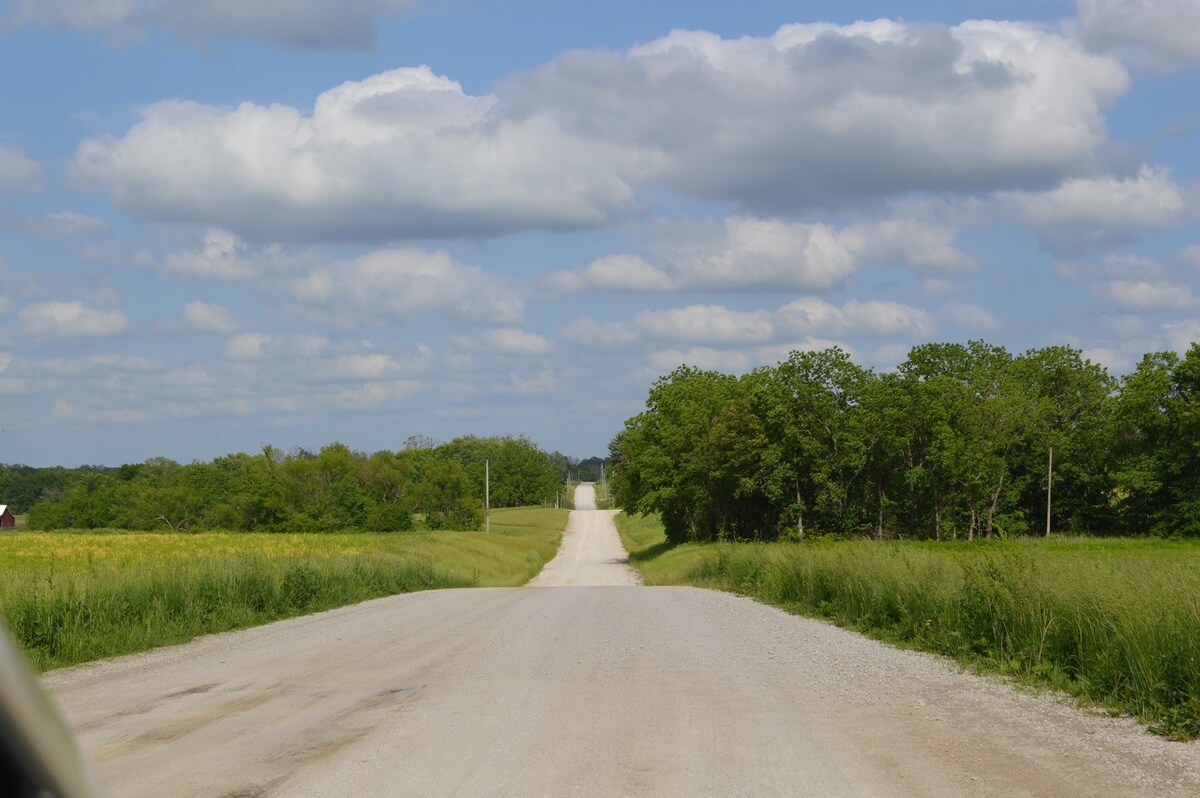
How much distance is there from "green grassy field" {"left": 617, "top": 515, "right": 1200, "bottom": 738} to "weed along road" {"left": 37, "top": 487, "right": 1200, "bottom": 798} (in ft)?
2.00

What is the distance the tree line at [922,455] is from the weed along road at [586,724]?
6146cm

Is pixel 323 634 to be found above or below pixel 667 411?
below

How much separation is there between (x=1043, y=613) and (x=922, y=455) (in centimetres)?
7111

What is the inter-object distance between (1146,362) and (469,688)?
3258 inches

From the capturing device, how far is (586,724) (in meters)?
9.26

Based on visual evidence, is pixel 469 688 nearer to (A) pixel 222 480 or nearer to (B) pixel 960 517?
(B) pixel 960 517

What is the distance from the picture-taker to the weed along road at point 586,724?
7.35 m

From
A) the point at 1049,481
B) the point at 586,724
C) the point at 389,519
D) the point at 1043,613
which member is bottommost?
A: the point at 389,519

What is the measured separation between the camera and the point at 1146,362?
8144 cm

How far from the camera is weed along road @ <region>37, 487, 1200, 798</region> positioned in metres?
7.35

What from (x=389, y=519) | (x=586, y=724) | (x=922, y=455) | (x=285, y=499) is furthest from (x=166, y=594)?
(x=285, y=499)

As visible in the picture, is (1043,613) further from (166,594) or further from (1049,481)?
(1049,481)

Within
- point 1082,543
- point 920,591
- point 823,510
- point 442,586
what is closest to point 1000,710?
point 920,591

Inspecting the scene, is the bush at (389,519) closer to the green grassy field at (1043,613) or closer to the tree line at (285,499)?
the tree line at (285,499)
